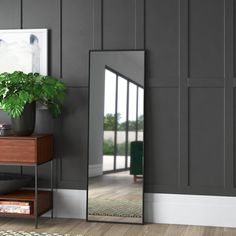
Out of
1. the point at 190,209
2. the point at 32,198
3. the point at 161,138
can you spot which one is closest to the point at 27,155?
the point at 32,198

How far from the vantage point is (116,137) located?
5000 millimetres

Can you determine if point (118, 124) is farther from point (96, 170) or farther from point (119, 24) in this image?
point (119, 24)

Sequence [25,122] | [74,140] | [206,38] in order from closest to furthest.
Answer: [25,122]
[206,38]
[74,140]

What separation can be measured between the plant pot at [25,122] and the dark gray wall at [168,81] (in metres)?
0.39

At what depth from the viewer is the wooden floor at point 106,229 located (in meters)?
4.55

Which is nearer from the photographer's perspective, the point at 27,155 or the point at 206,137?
the point at 27,155

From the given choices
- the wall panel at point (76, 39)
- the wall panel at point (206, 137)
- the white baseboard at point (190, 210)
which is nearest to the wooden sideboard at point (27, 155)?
the white baseboard at point (190, 210)

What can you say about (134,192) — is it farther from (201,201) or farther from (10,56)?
(10,56)

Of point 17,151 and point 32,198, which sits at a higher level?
point 17,151

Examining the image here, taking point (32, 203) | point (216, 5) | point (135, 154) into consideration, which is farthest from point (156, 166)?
point (216, 5)

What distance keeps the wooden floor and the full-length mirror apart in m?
0.16

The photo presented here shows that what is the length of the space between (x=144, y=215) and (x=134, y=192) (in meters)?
0.27

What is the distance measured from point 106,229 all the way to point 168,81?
161 centimetres

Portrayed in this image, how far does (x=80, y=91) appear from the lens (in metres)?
5.14
